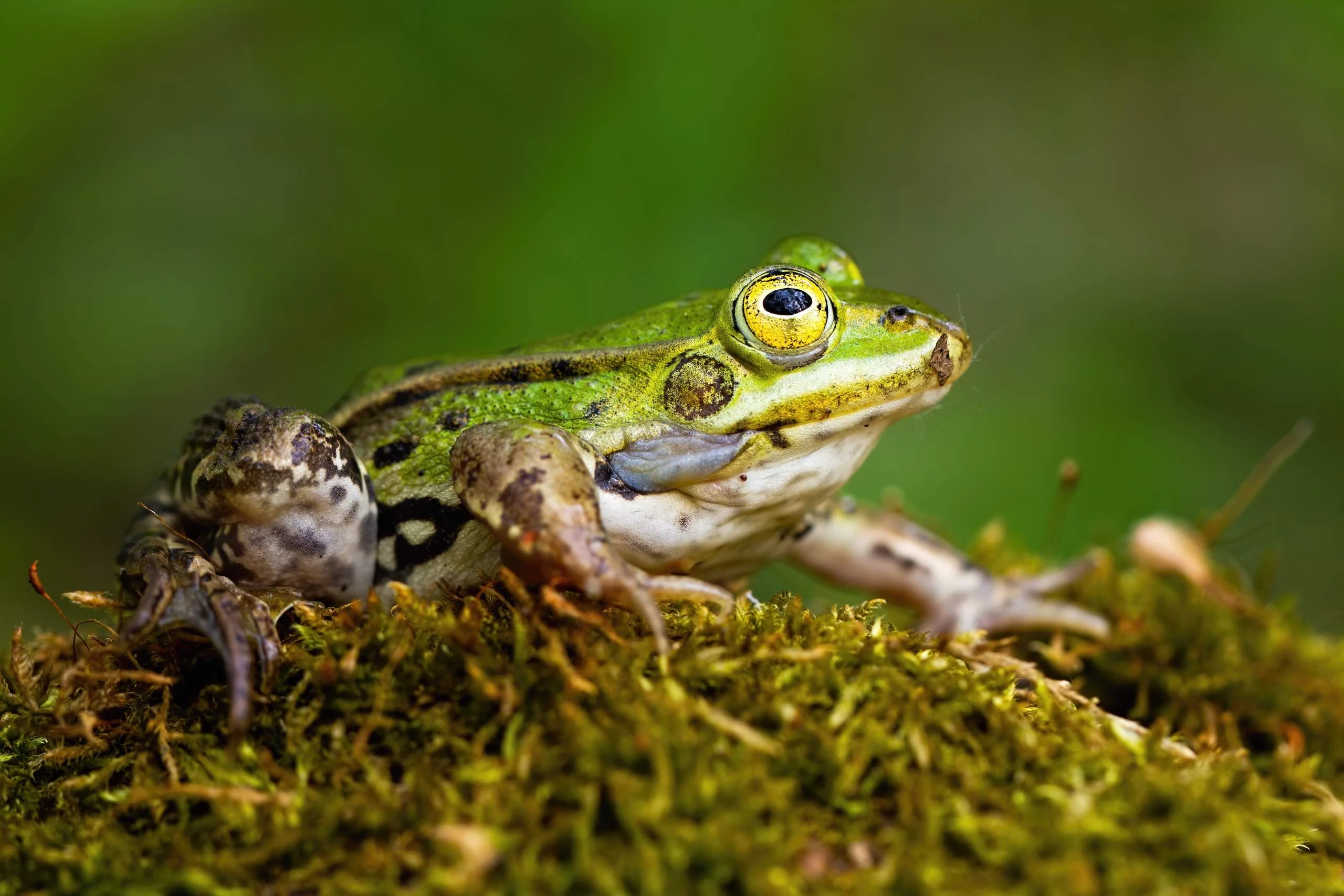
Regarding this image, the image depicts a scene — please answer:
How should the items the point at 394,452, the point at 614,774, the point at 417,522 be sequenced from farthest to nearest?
the point at 394,452
the point at 417,522
the point at 614,774

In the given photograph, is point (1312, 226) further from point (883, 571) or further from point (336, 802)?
point (336, 802)

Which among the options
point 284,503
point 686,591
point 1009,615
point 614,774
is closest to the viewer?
point 614,774

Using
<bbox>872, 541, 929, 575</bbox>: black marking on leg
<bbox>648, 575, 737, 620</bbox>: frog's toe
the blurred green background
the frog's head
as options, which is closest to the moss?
<bbox>648, 575, 737, 620</bbox>: frog's toe

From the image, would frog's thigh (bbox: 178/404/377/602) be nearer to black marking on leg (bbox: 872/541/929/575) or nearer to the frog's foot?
the frog's foot

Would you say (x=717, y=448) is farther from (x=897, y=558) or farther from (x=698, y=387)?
(x=897, y=558)

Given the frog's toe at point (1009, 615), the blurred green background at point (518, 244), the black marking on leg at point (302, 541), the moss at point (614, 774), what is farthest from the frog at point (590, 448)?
the blurred green background at point (518, 244)

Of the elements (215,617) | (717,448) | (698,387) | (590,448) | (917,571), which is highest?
(698,387)

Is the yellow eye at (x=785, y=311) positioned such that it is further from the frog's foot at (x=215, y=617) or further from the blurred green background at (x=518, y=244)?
the blurred green background at (x=518, y=244)

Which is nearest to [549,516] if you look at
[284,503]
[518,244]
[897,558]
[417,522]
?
[417,522]
